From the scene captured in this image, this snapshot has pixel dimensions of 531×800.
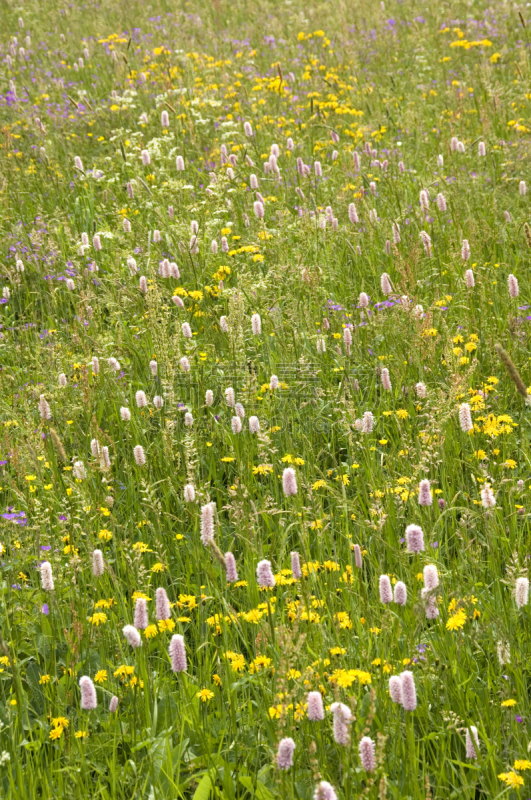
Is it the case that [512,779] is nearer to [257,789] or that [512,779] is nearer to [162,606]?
[257,789]

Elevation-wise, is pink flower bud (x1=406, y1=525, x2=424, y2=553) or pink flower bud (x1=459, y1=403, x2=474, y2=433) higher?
pink flower bud (x1=459, y1=403, x2=474, y2=433)

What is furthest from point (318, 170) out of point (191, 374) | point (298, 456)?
point (298, 456)

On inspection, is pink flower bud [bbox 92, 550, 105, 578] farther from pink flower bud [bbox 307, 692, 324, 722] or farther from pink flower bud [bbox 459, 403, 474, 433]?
pink flower bud [bbox 459, 403, 474, 433]

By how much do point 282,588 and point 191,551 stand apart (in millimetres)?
385

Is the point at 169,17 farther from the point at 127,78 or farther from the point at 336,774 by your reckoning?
the point at 336,774

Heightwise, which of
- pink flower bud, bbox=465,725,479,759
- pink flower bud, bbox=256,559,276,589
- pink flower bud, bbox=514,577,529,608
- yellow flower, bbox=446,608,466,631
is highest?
pink flower bud, bbox=256,559,276,589

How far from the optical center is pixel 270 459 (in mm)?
3613

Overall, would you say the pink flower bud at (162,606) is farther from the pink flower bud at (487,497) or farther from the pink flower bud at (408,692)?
the pink flower bud at (487,497)

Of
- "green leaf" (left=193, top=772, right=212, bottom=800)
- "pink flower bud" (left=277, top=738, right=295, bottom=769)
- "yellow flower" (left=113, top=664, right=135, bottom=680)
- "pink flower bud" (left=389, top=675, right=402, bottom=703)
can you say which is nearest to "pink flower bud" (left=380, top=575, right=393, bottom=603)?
"pink flower bud" (left=389, top=675, right=402, bottom=703)

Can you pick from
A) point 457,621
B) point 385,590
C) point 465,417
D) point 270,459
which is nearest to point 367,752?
point 385,590

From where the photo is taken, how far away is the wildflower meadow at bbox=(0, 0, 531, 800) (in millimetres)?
2107

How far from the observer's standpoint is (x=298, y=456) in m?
3.54

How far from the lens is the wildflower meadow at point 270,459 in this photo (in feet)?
6.91

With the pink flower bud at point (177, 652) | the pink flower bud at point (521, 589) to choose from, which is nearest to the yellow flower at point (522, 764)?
the pink flower bud at point (521, 589)
